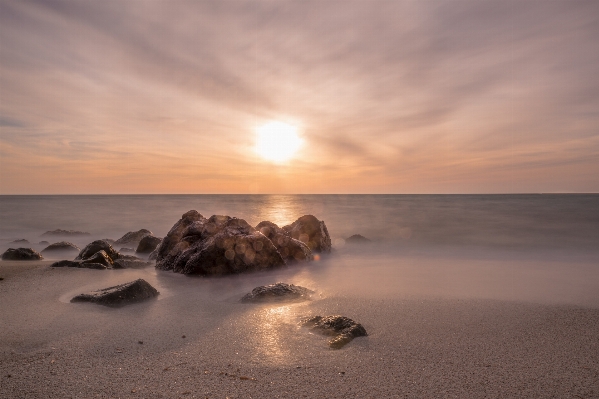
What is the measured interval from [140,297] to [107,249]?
4.96m

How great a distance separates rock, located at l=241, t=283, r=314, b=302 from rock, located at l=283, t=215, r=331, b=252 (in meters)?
5.66

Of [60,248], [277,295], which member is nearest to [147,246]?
[60,248]

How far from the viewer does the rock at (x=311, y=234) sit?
1195 centimetres

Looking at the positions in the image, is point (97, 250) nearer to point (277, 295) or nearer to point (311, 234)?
point (311, 234)

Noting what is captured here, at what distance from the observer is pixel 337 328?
4.36 meters

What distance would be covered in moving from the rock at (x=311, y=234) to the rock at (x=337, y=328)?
7.21 m

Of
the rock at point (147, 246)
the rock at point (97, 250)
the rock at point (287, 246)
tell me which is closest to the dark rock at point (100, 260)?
the rock at point (97, 250)

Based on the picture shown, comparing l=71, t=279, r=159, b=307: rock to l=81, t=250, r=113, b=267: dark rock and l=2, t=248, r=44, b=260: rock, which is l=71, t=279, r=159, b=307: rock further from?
l=2, t=248, r=44, b=260: rock

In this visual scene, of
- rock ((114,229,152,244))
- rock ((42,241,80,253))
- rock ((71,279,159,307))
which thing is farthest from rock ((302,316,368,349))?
rock ((114,229,152,244))

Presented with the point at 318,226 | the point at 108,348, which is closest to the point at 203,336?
the point at 108,348

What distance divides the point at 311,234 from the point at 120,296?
23.9ft

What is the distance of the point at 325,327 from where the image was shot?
4.43 metres

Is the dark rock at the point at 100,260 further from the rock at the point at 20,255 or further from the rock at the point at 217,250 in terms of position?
the rock at the point at 20,255

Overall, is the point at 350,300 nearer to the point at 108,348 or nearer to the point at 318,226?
the point at 108,348
